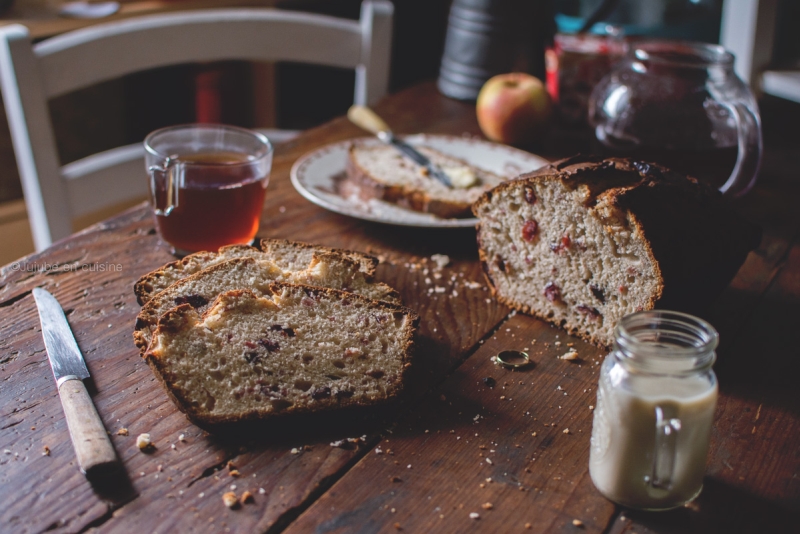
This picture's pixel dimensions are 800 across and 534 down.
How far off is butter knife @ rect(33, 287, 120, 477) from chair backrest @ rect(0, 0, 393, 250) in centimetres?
84

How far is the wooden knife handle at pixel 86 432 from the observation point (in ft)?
3.26

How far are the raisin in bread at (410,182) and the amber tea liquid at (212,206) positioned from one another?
1.12 feet

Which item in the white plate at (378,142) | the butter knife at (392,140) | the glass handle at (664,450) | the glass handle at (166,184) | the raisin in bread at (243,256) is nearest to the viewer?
the glass handle at (664,450)

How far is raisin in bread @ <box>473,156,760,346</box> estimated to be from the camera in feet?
4.24

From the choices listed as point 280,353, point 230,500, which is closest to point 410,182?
point 280,353

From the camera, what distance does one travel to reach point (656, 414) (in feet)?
2.99

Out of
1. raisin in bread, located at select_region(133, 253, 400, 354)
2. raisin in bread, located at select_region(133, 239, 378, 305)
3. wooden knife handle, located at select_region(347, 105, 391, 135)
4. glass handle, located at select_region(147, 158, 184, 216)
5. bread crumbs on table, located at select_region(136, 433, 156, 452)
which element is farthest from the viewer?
wooden knife handle, located at select_region(347, 105, 391, 135)

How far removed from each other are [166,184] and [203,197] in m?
0.08

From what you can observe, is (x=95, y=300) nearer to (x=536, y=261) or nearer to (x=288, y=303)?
(x=288, y=303)

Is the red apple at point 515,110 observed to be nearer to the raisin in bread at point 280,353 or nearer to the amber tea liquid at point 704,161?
the amber tea liquid at point 704,161

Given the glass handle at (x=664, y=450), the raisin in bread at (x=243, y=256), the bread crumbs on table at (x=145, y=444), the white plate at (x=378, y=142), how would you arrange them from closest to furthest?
the glass handle at (x=664, y=450) → the bread crumbs on table at (x=145, y=444) → the raisin in bread at (x=243, y=256) → the white plate at (x=378, y=142)

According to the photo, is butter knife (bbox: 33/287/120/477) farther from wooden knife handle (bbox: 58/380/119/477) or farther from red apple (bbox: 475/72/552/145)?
red apple (bbox: 475/72/552/145)

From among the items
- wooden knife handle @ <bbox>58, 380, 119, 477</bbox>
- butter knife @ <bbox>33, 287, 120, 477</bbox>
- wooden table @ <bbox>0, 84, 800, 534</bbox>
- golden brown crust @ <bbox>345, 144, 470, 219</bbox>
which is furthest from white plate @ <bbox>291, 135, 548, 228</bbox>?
wooden knife handle @ <bbox>58, 380, 119, 477</bbox>

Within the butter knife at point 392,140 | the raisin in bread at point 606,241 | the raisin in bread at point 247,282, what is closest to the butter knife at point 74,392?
the raisin in bread at point 247,282
